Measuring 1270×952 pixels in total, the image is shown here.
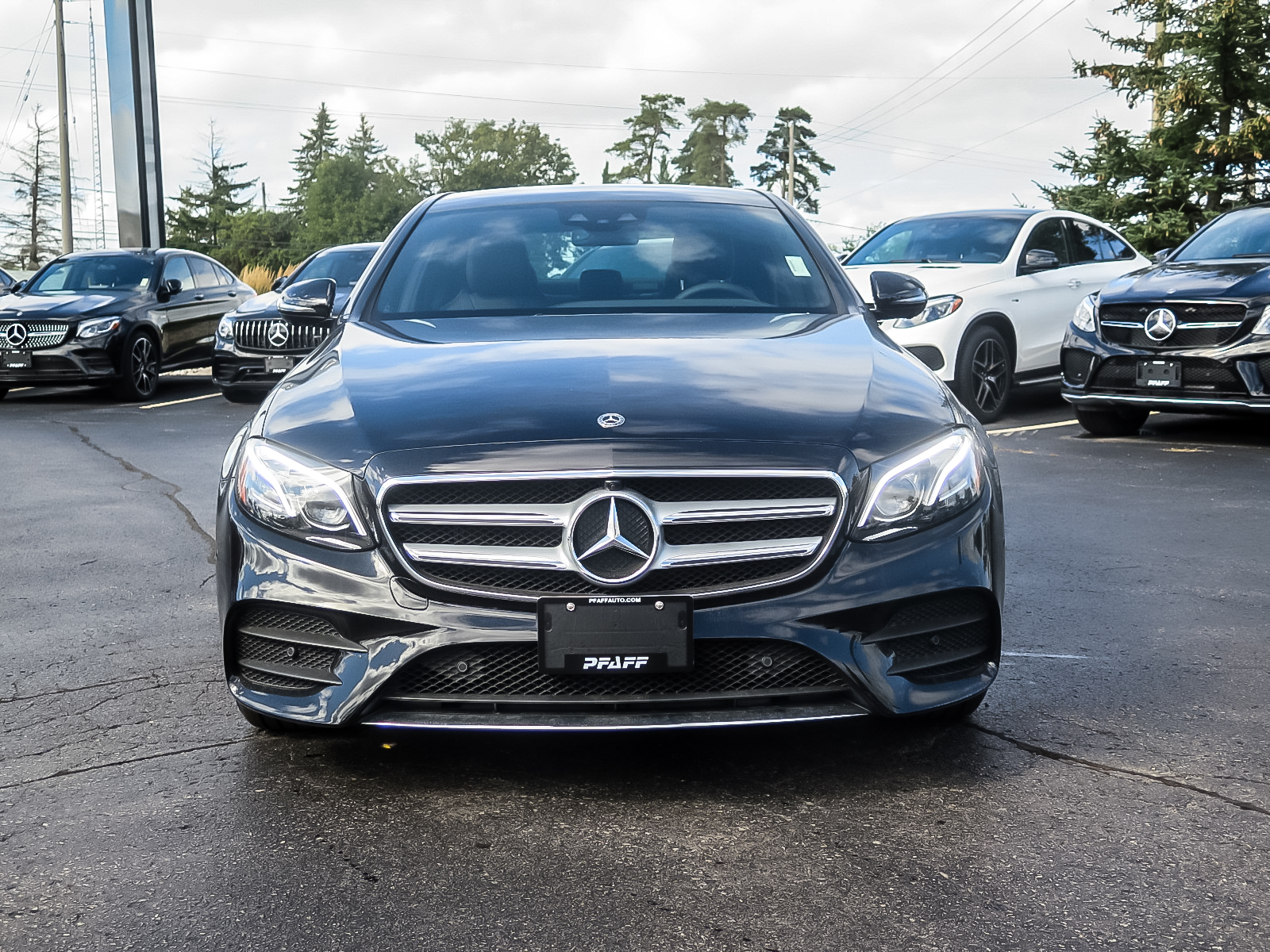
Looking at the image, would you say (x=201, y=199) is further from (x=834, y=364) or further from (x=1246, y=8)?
(x=834, y=364)

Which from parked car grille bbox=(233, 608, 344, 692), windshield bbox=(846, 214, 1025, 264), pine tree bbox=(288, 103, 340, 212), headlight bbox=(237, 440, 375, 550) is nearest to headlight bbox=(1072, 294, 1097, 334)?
windshield bbox=(846, 214, 1025, 264)

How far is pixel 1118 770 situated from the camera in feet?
10.9

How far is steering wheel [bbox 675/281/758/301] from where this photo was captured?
4426 millimetres

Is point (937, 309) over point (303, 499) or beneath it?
over

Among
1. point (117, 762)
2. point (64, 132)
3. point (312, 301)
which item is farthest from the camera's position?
point (64, 132)

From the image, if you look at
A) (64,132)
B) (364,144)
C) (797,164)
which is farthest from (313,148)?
(64,132)

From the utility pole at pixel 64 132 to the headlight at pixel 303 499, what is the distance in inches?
1439

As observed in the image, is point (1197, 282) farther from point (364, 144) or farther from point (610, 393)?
point (364, 144)

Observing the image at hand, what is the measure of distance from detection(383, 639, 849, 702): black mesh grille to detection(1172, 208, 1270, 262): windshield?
805 cm

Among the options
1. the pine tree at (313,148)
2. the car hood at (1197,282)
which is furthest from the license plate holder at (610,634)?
the pine tree at (313,148)

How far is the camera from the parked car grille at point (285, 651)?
311cm

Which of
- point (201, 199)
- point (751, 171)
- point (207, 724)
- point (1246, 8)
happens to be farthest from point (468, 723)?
point (201, 199)

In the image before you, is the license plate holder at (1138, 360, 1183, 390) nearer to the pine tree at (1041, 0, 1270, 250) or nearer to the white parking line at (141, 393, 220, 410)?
the white parking line at (141, 393, 220, 410)

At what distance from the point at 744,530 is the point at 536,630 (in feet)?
1.59
